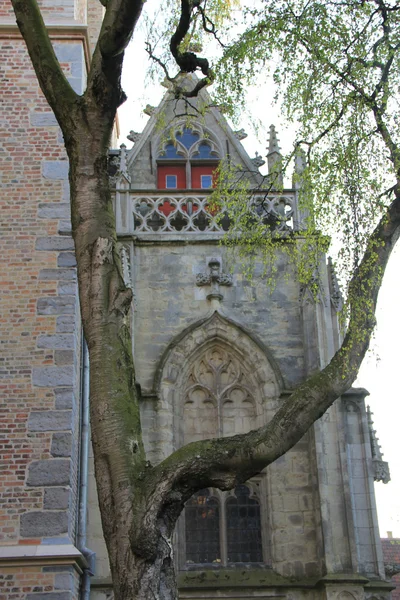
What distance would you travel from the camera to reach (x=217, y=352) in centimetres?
1319

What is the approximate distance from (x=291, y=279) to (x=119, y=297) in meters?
7.12

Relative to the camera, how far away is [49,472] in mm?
9961

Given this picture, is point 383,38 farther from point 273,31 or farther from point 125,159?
point 125,159

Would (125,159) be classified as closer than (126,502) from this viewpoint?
No

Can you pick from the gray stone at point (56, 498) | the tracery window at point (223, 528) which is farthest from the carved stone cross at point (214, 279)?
the gray stone at point (56, 498)

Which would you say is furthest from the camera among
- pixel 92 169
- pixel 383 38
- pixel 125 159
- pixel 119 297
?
pixel 125 159

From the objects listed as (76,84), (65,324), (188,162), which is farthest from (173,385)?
(76,84)

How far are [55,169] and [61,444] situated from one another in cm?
382

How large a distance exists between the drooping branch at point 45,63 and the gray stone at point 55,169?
4017 mm

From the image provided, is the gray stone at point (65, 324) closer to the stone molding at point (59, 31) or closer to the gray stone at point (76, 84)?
the gray stone at point (76, 84)

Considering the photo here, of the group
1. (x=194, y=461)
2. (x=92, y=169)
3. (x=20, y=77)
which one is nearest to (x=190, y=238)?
(x=20, y=77)

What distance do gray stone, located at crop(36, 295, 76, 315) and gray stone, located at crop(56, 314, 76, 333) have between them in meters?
0.09

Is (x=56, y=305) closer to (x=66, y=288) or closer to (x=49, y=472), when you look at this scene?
(x=66, y=288)

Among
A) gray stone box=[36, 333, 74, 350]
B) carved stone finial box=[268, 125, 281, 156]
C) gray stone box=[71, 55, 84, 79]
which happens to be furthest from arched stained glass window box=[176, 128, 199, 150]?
gray stone box=[36, 333, 74, 350]
